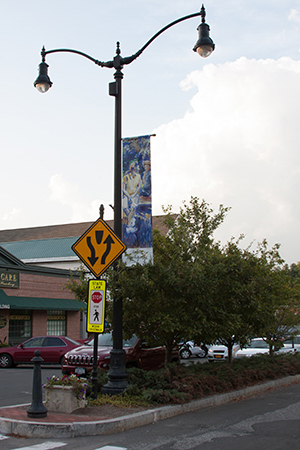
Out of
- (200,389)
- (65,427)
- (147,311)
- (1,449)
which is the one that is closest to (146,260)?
(147,311)

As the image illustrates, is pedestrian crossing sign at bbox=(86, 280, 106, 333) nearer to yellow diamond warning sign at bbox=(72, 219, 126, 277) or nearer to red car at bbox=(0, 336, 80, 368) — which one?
yellow diamond warning sign at bbox=(72, 219, 126, 277)

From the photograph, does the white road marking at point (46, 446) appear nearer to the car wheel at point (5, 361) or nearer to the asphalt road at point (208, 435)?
the asphalt road at point (208, 435)

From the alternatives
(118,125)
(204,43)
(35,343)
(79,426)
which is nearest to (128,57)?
(118,125)

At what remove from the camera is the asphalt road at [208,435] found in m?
6.65

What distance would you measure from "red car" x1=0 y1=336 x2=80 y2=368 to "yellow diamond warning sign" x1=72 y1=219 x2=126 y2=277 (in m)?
11.5

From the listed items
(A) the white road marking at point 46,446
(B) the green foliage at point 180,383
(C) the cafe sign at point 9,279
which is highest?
(C) the cafe sign at point 9,279

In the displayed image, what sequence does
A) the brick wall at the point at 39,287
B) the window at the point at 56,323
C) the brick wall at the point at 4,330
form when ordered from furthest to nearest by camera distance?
1. the window at the point at 56,323
2. the brick wall at the point at 39,287
3. the brick wall at the point at 4,330

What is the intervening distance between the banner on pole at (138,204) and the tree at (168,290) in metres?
0.42

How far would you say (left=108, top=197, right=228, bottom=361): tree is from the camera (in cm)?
1053

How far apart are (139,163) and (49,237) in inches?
1612

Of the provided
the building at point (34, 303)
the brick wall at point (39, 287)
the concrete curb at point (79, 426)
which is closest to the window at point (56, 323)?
the building at point (34, 303)

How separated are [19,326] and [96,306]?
67.2ft

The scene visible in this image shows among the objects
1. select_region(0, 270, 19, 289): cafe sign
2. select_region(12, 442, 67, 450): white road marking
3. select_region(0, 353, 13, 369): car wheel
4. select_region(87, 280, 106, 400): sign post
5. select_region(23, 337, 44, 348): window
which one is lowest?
select_region(0, 353, 13, 369): car wheel

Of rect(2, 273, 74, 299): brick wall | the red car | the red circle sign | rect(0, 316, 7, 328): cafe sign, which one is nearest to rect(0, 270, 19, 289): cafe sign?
rect(2, 273, 74, 299): brick wall
